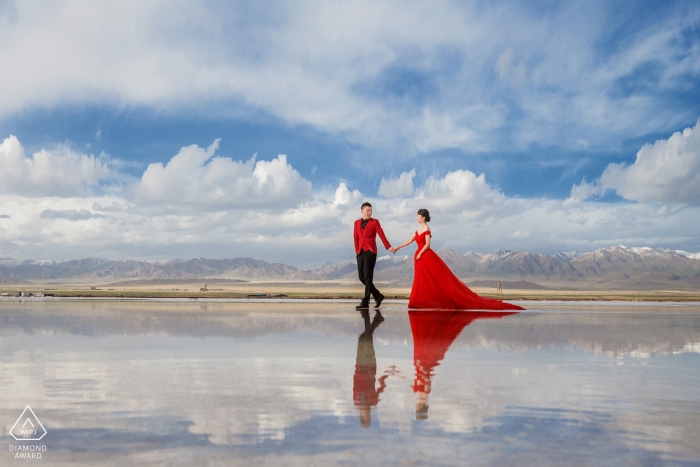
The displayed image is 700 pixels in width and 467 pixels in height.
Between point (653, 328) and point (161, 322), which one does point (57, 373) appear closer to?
point (161, 322)

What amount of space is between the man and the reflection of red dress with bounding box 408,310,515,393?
160 inches

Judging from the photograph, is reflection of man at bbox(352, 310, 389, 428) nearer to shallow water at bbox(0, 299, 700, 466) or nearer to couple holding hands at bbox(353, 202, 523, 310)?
shallow water at bbox(0, 299, 700, 466)

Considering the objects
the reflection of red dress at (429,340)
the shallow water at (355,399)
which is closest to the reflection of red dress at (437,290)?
the reflection of red dress at (429,340)

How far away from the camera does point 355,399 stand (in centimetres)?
538

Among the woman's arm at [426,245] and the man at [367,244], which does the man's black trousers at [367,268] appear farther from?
the woman's arm at [426,245]

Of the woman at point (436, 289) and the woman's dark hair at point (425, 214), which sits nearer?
the woman at point (436, 289)

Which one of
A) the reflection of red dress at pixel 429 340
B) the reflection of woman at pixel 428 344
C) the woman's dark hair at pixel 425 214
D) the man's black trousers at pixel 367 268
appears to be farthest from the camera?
the woman's dark hair at pixel 425 214

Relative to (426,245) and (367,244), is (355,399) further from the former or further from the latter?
(367,244)

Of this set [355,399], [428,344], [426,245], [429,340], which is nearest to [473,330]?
[429,340]

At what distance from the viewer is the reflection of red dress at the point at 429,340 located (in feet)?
21.9

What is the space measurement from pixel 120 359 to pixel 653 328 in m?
11.6

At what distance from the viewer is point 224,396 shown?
5.49 meters

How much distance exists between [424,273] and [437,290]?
72cm

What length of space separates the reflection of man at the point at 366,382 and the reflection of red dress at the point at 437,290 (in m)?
9.08
